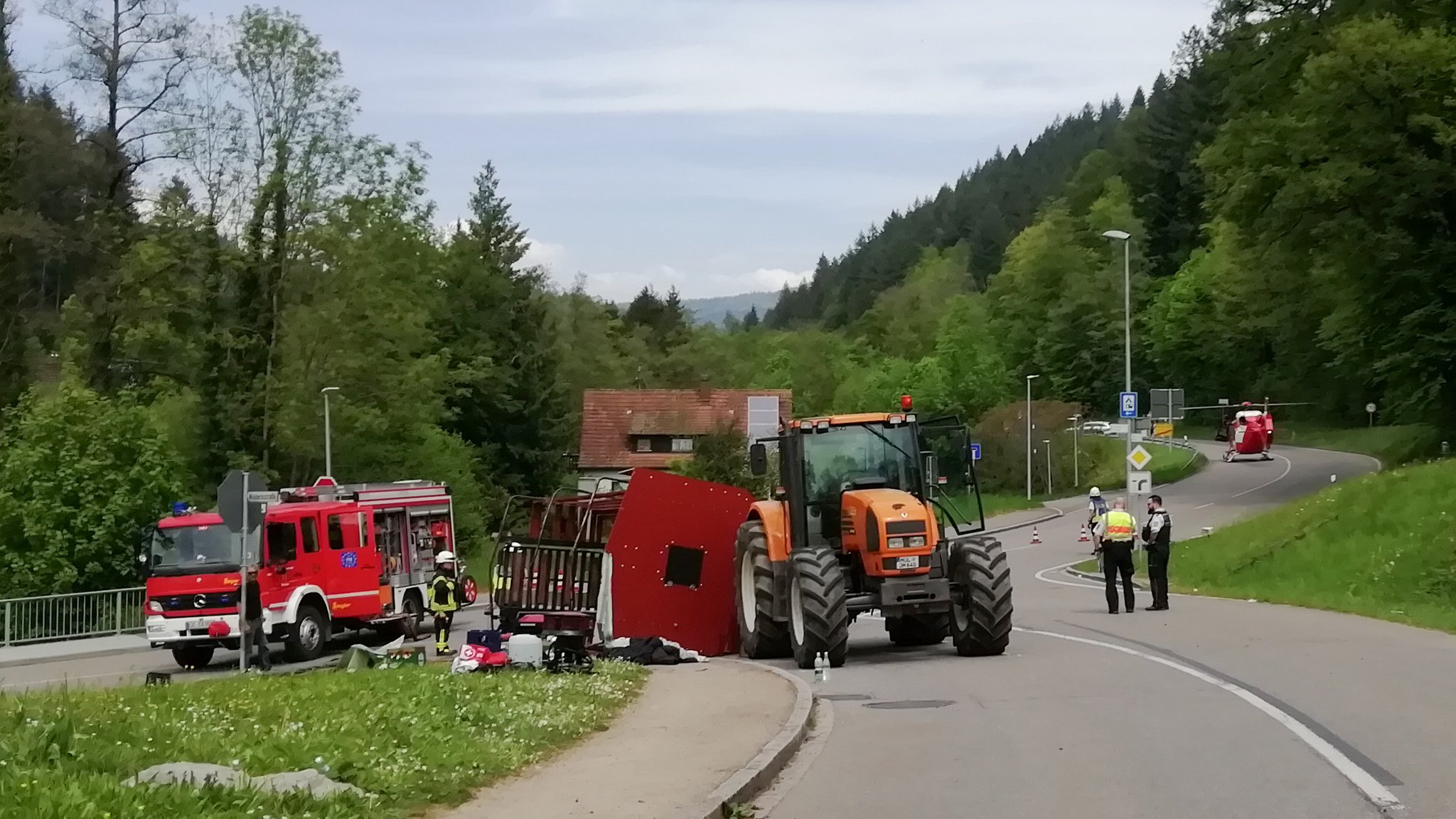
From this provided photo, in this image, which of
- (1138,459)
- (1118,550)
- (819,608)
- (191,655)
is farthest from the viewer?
(1138,459)

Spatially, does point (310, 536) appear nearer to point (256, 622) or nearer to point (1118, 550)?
point (256, 622)

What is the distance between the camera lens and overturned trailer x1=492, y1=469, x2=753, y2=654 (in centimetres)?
2048

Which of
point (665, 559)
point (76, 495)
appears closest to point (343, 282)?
point (76, 495)

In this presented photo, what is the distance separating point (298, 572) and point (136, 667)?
323cm

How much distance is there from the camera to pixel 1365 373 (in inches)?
1836

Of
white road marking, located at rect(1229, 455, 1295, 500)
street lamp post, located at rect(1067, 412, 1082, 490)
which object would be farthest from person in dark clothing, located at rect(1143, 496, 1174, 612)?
street lamp post, located at rect(1067, 412, 1082, 490)

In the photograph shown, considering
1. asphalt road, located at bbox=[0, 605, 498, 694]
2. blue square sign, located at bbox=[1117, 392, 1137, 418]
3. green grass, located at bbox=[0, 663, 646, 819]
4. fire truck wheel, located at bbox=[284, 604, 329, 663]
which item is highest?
blue square sign, located at bbox=[1117, 392, 1137, 418]

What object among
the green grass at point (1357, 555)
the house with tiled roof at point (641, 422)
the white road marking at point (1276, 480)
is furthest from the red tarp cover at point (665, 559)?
the house with tiled roof at point (641, 422)

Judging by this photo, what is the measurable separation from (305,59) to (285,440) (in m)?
12.0

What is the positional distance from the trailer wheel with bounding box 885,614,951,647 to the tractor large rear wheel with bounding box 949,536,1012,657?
163 centimetres

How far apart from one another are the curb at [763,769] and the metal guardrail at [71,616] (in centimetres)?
2317

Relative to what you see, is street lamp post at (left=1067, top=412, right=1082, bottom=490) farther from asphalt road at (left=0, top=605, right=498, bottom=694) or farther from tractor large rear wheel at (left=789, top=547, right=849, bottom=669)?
tractor large rear wheel at (left=789, top=547, right=849, bottom=669)

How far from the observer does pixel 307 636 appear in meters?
26.1

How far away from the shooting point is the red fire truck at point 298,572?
25.5m
